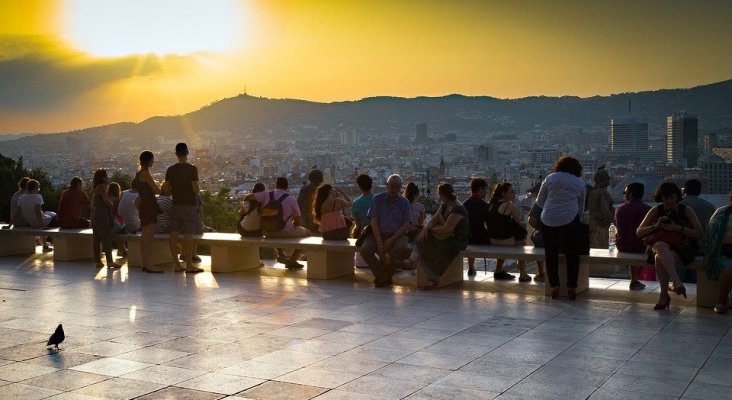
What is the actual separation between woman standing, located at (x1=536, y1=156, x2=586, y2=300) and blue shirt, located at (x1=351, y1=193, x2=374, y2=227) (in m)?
2.76

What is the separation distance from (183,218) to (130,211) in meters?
1.51

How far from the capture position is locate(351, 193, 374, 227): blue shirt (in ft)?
39.6

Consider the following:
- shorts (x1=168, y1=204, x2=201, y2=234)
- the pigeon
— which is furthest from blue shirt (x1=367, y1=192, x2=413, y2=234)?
the pigeon

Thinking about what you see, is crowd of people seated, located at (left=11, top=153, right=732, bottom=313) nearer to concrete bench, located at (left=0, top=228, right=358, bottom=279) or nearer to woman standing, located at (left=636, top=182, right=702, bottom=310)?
woman standing, located at (left=636, top=182, right=702, bottom=310)

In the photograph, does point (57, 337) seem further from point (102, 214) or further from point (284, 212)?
point (102, 214)

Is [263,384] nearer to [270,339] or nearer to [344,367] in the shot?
[344,367]

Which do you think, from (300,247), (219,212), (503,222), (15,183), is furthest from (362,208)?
(219,212)

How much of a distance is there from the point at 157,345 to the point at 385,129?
6107cm

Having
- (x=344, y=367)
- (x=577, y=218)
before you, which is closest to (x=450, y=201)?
(x=577, y=218)

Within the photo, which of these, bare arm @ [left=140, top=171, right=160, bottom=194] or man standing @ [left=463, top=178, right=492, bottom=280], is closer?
man standing @ [left=463, top=178, right=492, bottom=280]

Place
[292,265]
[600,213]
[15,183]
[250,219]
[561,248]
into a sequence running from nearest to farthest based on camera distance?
1. [561,248]
2. [250,219]
3. [292,265]
4. [600,213]
5. [15,183]

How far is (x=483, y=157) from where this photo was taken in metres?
59.1

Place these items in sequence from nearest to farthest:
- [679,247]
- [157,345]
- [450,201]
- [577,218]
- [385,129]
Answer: [157,345], [679,247], [577,218], [450,201], [385,129]

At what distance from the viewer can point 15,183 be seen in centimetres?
4350
